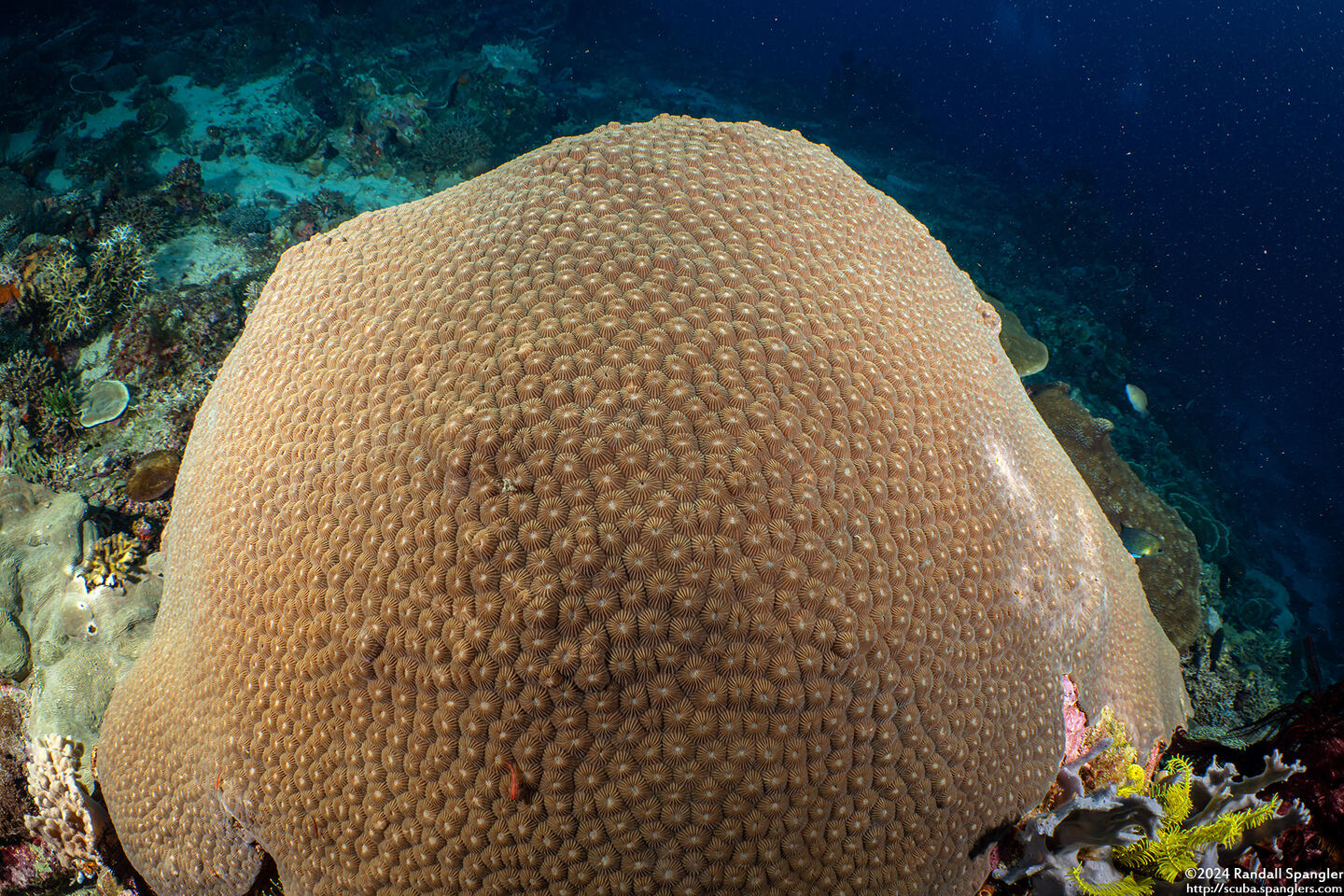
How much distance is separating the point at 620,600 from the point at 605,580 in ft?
0.29

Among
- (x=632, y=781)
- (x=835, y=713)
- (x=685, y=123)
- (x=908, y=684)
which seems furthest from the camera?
(x=685, y=123)

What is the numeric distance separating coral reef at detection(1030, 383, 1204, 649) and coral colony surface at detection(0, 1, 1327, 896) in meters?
2.18

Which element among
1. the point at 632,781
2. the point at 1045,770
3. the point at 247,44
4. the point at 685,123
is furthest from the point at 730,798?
the point at 247,44

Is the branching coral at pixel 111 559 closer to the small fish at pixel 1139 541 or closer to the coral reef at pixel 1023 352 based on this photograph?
the coral reef at pixel 1023 352

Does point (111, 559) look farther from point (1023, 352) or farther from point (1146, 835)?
point (1023, 352)

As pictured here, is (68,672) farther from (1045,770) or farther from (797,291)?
(1045,770)

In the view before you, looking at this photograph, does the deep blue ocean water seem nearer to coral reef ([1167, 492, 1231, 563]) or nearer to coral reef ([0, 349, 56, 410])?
coral reef ([1167, 492, 1231, 563])

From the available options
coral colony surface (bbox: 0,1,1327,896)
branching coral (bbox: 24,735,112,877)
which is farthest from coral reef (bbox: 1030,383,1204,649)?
branching coral (bbox: 24,735,112,877)

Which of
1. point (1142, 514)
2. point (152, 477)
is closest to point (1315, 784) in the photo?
point (1142, 514)

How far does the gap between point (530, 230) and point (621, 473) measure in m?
1.51

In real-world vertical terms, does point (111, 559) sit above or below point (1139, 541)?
below

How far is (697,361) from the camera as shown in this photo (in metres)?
2.28

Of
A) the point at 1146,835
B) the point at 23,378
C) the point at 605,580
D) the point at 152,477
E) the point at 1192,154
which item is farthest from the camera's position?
the point at 1192,154

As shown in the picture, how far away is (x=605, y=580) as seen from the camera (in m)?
1.91
